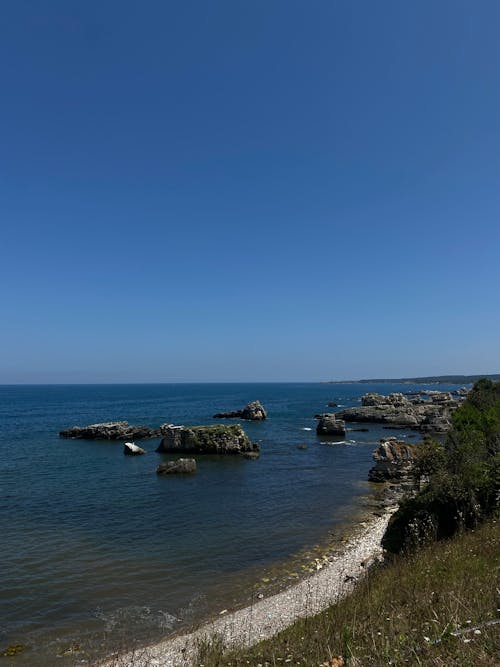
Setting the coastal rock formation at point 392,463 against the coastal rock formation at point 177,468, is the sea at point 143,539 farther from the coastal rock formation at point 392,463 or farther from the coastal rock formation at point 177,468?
the coastal rock formation at point 392,463

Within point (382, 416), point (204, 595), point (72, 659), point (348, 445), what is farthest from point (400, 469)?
point (382, 416)

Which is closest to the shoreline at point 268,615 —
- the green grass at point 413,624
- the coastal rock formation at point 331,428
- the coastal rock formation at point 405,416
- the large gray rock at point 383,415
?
the green grass at point 413,624

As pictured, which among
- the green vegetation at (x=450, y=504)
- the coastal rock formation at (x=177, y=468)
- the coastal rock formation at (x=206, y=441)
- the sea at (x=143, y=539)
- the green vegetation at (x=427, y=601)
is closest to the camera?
the green vegetation at (x=427, y=601)

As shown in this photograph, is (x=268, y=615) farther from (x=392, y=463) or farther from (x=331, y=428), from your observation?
(x=331, y=428)

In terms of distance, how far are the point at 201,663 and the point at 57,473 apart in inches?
1715

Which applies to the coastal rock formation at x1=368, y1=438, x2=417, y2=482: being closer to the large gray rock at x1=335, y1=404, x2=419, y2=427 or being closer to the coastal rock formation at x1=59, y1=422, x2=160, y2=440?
the coastal rock formation at x1=59, y1=422, x2=160, y2=440

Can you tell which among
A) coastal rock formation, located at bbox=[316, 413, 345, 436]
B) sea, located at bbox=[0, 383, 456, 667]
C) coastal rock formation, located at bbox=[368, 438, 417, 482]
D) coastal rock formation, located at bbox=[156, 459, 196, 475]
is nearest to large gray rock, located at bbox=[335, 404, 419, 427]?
coastal rock formation, located at bbox=[316, 413, 345, 436]

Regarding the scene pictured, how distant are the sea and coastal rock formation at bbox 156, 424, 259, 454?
5.03 metres

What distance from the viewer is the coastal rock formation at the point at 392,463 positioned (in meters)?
44.2

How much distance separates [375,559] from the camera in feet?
68.2

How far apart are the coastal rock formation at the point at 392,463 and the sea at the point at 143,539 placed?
201 centimetres

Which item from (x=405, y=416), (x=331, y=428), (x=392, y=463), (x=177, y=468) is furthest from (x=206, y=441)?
(x=405, y=416)

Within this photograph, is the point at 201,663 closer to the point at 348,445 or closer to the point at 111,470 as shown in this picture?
the point at 111,470

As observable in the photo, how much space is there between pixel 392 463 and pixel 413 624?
128 feet
